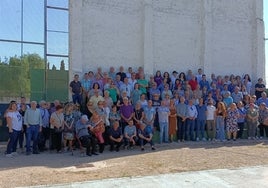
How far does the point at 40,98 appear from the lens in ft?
55.8

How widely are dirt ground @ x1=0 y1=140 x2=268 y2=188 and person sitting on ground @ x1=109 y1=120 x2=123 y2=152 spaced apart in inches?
12.3

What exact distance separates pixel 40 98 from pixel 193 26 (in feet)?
26.8

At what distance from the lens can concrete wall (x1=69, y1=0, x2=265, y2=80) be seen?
17.5 m

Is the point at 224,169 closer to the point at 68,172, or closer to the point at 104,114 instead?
the point at 68,172

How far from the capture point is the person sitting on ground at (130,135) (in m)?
14.2

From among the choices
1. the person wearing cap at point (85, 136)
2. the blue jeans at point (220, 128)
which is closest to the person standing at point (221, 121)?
the blue jeans at point (220, 128)

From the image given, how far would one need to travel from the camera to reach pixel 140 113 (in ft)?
49.4

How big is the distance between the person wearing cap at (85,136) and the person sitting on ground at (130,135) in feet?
4.56

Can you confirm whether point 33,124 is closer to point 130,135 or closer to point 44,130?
point 44,130

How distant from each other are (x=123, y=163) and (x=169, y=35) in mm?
9484

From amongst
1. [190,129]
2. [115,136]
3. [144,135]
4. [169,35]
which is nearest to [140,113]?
[144,135]

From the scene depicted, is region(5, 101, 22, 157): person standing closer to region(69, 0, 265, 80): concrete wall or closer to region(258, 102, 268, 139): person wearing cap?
region(69, 0, 265, 80): concrete wall

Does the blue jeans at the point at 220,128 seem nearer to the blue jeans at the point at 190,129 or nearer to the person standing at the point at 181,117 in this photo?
the blue jeans at the point at 190,129

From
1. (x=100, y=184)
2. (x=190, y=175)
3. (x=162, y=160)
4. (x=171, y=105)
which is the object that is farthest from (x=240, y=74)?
(x=100, y=184)
